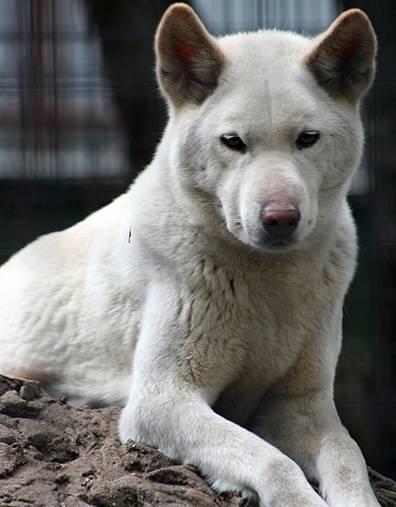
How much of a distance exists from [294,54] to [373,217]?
3.63 m

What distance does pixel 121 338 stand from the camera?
500 centimetres

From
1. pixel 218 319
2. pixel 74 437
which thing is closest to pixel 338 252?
pixel 218 319

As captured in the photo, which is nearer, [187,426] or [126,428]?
[187,426]

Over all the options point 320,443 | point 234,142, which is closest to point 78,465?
point 320,443

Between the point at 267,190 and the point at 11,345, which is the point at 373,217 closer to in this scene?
the point at 11,345

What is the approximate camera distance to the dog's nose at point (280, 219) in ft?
13.6

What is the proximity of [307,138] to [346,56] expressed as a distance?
42cm

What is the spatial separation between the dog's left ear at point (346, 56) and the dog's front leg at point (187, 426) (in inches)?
39.9

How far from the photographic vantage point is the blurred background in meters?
8.09

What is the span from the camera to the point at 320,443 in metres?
4.58

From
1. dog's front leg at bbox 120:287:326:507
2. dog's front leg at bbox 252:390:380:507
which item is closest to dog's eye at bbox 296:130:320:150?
dog's front leg at bbox 120:287:326:507

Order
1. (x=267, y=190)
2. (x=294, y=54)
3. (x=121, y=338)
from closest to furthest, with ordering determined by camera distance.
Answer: (x=267, y=190) < (x=294, y=54) < (x=121, y=338)

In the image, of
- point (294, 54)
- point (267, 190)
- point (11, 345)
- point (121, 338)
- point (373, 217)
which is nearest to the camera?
point (267, 190)

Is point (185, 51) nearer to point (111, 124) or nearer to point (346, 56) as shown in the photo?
point (346, 56)
